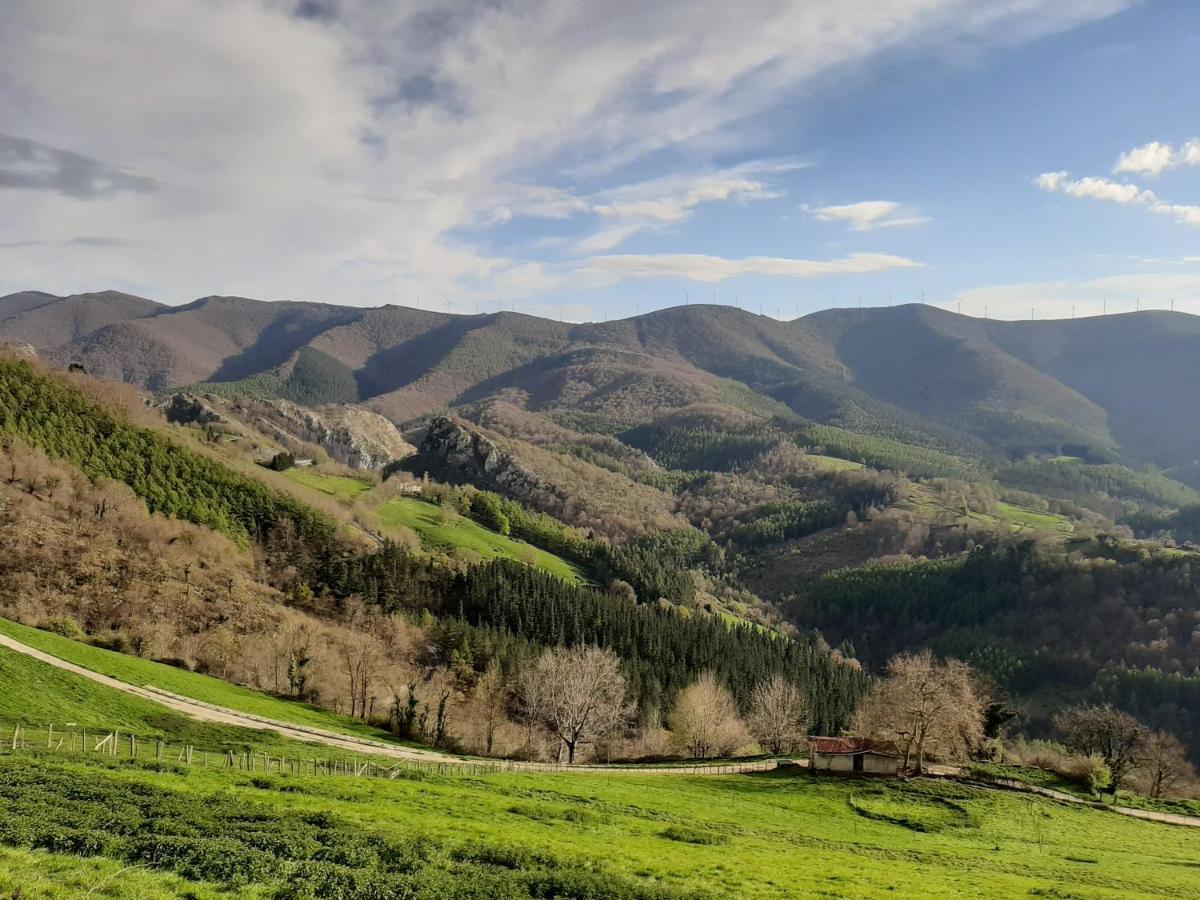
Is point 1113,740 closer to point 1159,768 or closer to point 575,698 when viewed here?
point 1159,768

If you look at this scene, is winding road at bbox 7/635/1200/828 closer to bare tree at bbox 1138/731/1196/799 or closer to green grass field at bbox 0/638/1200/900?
green grass field at bbox 0/638/1200/900

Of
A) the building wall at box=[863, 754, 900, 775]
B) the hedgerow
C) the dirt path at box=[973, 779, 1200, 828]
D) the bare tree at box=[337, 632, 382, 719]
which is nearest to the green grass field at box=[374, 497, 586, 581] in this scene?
the bare tree at box=[337, 632, 382, 719]

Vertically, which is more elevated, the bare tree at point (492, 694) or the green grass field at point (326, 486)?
the green grass field at point (326, 486)

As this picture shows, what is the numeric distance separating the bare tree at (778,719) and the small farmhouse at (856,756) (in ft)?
103

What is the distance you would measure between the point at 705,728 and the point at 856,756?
1025 inches

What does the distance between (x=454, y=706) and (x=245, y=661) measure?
25596 millimetres

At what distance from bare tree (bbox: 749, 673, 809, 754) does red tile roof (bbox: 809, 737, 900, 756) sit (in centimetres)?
3091

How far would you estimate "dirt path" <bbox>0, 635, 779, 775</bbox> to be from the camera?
2181 inches

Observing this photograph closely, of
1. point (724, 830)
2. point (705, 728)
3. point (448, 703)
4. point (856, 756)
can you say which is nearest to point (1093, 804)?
point (856, 756)

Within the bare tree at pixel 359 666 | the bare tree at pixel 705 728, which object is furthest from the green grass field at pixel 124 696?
the bare tree at pixel 705 728

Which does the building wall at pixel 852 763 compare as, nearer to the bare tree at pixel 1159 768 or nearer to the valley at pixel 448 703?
the valley at pixel 448 703

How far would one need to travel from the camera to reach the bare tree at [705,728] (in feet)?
291

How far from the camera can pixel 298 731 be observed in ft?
196

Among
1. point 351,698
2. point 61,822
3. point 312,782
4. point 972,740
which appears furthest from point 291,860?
point 972,740
